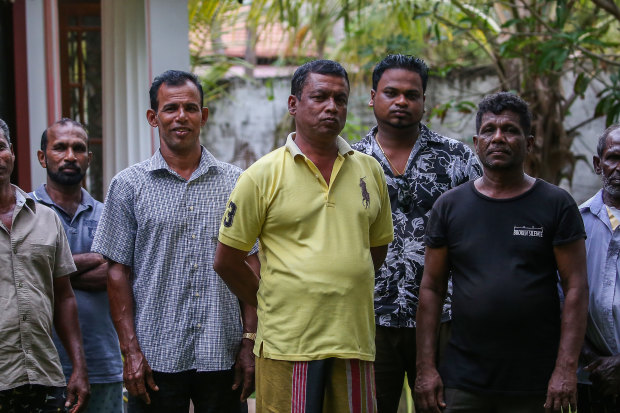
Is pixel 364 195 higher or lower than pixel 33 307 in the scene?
higher

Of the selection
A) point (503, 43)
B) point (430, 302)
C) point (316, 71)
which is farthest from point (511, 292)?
point (503, 43)

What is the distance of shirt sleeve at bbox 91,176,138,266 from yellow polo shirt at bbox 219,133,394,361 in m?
0.57

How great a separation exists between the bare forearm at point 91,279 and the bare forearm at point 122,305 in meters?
0.61

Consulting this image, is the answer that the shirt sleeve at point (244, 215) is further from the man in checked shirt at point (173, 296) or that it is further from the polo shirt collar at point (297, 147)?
the man in checked shirt at point (173, 296)

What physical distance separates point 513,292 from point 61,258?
79.3 inches

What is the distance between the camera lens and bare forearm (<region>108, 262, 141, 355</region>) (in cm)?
369

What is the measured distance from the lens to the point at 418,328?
3719 mm

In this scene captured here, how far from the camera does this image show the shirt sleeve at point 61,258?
3.89 meters

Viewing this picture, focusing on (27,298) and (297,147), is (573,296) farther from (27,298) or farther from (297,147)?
(27,298)

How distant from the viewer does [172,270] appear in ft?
12.3

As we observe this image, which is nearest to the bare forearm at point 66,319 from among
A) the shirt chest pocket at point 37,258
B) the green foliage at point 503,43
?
the shirt chest pocket at point 37,258

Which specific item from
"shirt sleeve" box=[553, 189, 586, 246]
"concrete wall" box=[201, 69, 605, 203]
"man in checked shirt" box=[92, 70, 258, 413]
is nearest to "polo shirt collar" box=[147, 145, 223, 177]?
"man in checked shirt" box=[92, 70, 258, 413]

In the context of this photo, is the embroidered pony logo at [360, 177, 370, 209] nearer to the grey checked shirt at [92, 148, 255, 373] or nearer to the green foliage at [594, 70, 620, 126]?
the grey checked shirt at [92, 148, 255, 373]

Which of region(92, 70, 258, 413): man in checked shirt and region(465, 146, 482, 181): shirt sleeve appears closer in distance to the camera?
region(92, 70, 258, 413): man in checked shirt
